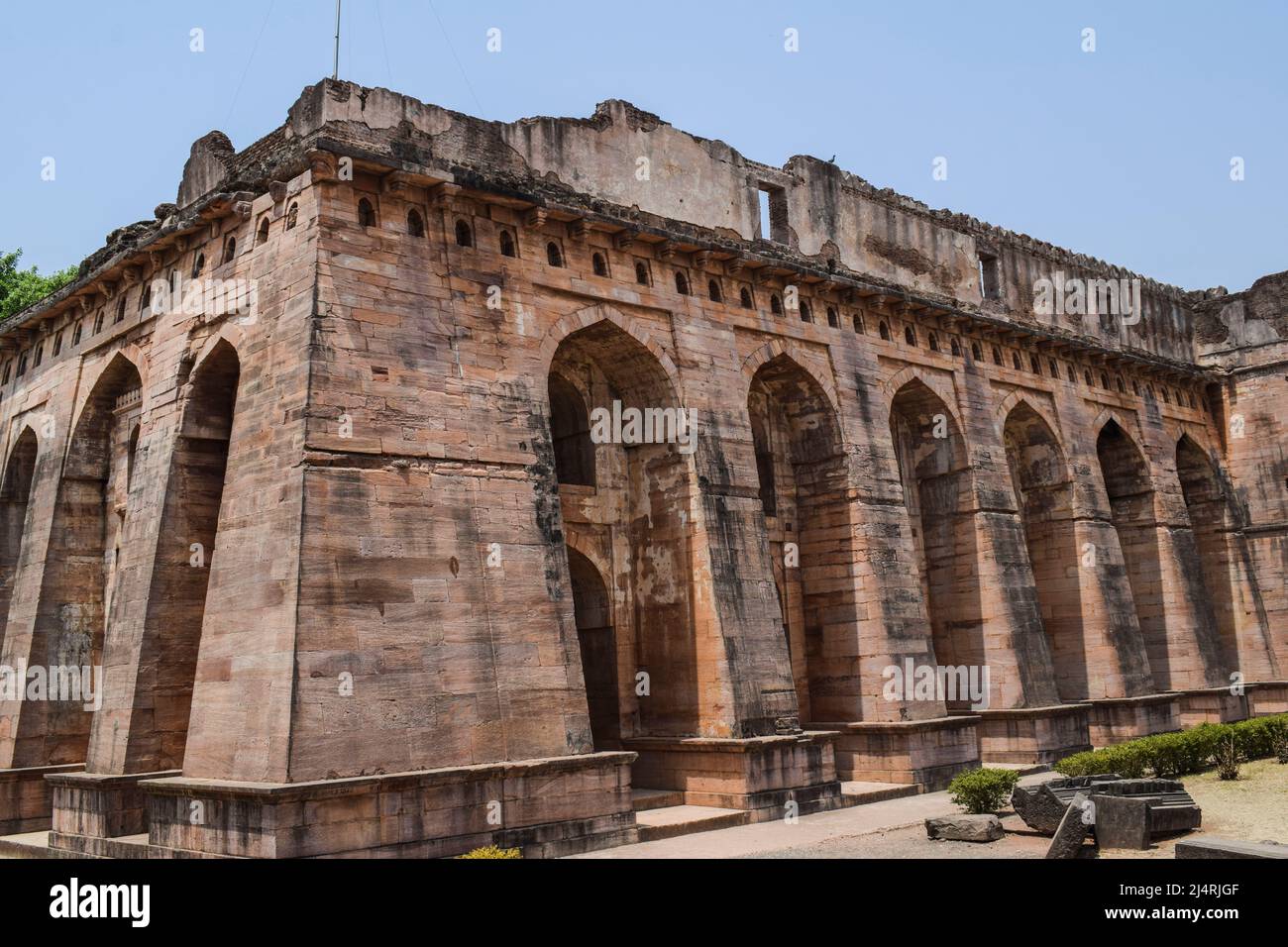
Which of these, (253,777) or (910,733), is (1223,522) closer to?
(910,733)

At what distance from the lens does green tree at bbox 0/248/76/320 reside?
91.8 ft

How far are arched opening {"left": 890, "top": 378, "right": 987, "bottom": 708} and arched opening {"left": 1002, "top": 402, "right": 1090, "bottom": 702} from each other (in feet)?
7.07

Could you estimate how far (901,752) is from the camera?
695 inches

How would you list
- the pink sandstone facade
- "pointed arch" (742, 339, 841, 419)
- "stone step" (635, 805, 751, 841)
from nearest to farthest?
1. the pink sandstone facade
2. "stone step" (635, 805, 751, 841)
3. "pointed arch" (742, 339, 841, 419)

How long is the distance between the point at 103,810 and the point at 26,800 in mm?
3108

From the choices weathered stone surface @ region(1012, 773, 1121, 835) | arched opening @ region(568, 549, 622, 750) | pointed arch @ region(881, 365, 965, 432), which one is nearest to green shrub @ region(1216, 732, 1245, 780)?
weathered stone surface @ region(1012, 773, 1121, 835)

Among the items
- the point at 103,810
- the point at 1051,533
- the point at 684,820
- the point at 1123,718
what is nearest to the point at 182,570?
the point at 103,810

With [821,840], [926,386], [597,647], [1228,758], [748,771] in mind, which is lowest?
[821,840]

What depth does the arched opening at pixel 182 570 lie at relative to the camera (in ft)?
46.1

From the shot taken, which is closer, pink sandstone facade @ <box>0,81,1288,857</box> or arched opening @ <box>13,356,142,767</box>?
pink sandstone facade @ <box>0,81,1288,857</box>

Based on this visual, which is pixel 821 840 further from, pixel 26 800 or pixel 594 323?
pixel 26 800

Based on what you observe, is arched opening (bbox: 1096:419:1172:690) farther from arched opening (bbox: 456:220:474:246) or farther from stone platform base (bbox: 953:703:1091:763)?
arched opening (bbox: 456:220:474:246)
